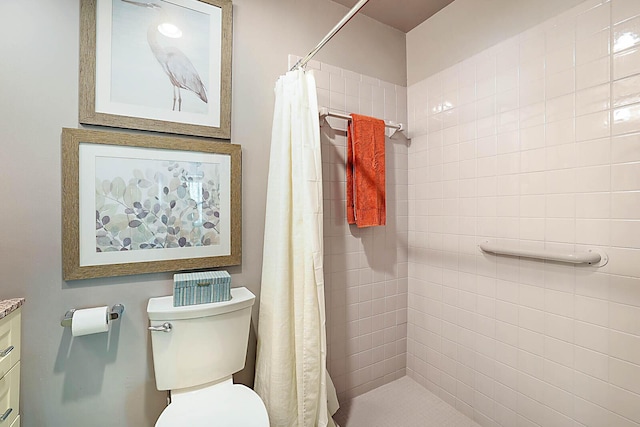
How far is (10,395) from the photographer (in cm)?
99

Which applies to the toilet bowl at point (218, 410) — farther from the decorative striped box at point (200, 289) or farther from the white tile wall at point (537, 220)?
the white tile wall at point (537, 220)

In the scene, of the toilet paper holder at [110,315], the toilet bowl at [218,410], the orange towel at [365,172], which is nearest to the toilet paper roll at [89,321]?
the toilet paper holder at [110,315]

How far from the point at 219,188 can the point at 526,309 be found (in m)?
1.59

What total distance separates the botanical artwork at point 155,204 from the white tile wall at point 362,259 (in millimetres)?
650

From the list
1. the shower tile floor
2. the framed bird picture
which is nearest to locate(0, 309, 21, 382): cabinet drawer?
the framed bird picture

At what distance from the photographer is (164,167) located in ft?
4.21

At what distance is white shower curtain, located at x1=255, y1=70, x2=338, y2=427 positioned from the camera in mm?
1271

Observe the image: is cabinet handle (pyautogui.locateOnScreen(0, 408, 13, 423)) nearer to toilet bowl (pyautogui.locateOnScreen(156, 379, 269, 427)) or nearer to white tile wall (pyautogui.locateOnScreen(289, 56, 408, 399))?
toilet bowl (pyautogui.locateOnScreen(156, 379, 269, 427))

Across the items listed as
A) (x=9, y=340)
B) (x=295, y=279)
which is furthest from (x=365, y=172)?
(x=9, y=340)

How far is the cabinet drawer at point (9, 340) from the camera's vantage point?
951 mm

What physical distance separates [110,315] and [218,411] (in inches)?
22.5

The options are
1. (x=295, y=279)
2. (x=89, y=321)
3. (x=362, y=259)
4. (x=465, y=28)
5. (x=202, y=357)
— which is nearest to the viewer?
(x=89, y=321)

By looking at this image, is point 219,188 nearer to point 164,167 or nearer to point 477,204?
point 164,167

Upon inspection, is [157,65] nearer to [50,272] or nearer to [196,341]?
[50,272]
